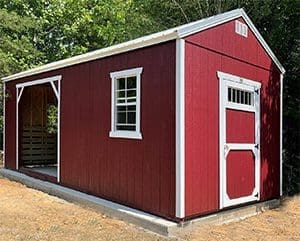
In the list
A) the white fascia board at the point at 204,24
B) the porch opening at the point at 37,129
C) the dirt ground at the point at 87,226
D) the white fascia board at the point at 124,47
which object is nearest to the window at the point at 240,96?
the white fascia board at the point at 204,24

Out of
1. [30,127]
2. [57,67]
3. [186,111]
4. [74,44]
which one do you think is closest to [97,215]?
[186,111]

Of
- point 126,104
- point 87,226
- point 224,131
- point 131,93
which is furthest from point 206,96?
point 87,226

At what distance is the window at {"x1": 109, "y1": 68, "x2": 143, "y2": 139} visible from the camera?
20.6ft

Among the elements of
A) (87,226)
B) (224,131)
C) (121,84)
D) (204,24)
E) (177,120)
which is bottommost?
(87,226)

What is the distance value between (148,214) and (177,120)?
4.93 feet

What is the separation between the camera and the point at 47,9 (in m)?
22.2

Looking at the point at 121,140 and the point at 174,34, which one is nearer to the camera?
the point at 174,34

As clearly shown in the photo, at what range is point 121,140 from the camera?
21.7 feet

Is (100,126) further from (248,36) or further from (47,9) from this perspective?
(47,9)

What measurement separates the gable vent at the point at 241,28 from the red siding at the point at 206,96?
83 millimetres

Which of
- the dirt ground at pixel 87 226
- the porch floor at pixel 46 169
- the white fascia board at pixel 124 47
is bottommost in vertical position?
the dirt ground at pixel 87 226

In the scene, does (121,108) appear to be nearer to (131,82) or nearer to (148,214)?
(131,82)

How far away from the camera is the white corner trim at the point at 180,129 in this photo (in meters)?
5.50

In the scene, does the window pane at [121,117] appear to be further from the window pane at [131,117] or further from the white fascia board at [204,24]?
the white fascia board at [204,24]
